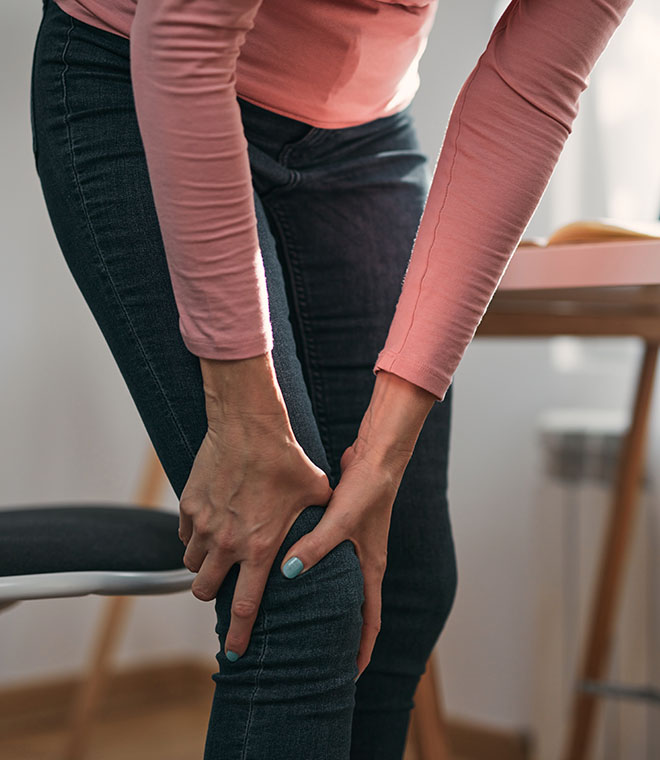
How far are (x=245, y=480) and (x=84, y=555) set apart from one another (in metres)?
0.32

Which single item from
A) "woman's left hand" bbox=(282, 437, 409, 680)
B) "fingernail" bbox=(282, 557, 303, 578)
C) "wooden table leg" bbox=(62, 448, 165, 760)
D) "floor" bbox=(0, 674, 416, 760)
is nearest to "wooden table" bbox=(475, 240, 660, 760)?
"woman's left hand" bbox=(282, 437, 409, 680)

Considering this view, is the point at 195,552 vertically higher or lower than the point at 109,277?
lower

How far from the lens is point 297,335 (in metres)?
0.79

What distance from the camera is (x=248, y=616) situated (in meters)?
0.57

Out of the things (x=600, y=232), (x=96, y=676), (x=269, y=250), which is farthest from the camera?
(x=96, y=676)

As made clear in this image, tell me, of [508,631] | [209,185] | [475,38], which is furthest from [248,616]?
[475,38]

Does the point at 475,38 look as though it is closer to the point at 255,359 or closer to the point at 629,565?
the point at 629,565

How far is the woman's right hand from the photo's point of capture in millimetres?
576

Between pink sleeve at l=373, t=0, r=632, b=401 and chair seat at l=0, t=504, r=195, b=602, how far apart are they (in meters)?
0.35

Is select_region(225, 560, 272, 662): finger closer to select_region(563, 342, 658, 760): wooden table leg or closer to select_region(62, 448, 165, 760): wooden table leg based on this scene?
select_region(563, 342, 658, 760): wooden table leg

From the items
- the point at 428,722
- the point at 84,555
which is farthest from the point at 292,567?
the point at 428,722

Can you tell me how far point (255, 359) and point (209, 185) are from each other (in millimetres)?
109

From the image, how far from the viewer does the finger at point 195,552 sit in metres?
0.60

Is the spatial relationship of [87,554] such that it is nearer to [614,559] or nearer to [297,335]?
[297,335]
